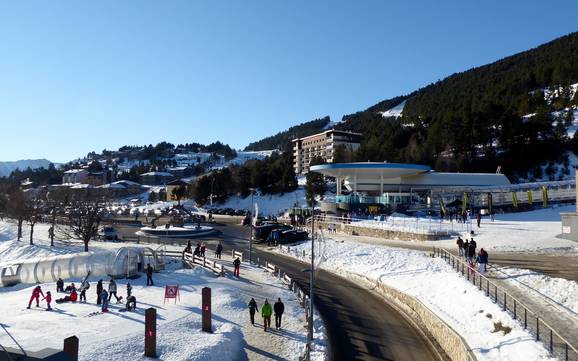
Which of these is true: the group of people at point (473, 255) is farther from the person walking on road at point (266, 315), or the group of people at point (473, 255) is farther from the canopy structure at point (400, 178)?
the canopy structure at point (400, 178)

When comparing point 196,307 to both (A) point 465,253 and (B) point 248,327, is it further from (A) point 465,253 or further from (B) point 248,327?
(A) point 465,253

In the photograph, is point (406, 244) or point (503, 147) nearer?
point (406, 244)

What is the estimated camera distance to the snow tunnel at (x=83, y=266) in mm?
29125

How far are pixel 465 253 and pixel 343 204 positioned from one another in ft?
91.4

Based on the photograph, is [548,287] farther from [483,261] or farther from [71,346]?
[71,346]

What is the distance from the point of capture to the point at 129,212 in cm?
9138

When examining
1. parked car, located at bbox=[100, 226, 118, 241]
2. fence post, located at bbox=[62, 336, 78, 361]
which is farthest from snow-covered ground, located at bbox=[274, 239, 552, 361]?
parked car, located at bbox=[100, 226, 118, 241]

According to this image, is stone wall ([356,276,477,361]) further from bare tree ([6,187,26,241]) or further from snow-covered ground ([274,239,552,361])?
bare tree ([6,187,26,241])

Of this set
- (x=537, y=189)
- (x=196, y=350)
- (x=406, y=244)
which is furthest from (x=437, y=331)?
(x=537, y=189)

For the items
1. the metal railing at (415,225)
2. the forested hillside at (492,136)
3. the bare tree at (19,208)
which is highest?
the forested hillside at (492,136)

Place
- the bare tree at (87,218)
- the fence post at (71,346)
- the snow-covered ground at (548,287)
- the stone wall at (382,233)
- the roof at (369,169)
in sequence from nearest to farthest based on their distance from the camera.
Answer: the fence post at (71,346), the snow-covered ground at (548,287), the stone wall at (382,233), the bare tree at (87,218), the roof at (369,169)

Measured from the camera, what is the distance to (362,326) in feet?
63.7

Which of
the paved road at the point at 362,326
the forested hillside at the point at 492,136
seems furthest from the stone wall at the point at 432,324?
the forested hillside at the point at 492,136

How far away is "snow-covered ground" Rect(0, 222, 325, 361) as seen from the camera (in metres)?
15.9
